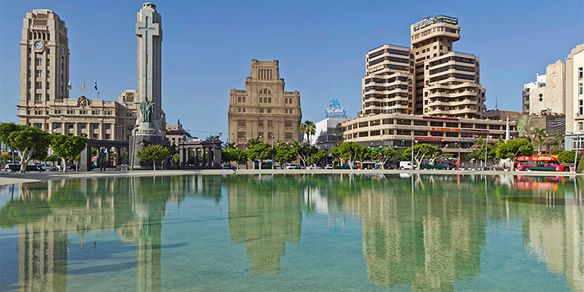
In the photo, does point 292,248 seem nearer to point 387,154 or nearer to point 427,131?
point 387,154

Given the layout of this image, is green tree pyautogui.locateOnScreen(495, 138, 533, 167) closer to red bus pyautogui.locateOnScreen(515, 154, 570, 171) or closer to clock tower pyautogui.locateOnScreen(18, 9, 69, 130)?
red bus pyautogui.locateOnScreen(515, 154, 570, 171)

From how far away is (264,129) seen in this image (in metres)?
168

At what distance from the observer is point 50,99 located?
157 metres

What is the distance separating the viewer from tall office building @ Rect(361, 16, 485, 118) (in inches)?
5468

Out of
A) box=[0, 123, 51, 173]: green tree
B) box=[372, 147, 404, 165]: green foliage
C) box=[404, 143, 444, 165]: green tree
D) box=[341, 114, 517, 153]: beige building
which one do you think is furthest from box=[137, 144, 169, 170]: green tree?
box=[341, 114, 517, 153]: beige building

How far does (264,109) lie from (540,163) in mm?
105589

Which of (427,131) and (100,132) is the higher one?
(100,132)

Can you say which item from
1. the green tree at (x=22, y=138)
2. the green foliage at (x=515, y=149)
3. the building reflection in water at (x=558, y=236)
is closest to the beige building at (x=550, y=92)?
the green foliage at (x=515, y=149)

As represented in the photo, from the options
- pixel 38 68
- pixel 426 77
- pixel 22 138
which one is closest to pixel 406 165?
pixel 426 77

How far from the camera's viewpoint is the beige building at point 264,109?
166 metres

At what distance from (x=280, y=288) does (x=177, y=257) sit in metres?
4.34

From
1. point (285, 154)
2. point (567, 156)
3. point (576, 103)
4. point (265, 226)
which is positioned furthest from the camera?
point (285, 154)

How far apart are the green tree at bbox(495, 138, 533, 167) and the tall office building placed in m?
49.6

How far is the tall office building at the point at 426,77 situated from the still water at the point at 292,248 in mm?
121811
